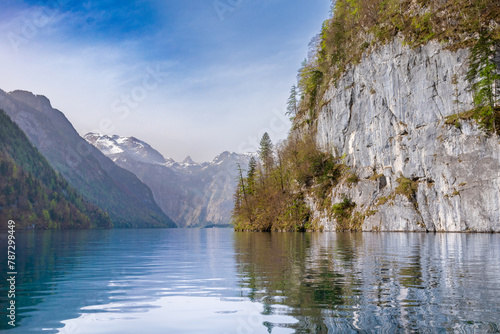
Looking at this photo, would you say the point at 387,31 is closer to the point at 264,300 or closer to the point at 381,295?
the point at 381,295

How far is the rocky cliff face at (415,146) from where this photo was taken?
47062 millimetres

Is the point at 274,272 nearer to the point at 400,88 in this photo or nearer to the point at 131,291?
the point at 131,291

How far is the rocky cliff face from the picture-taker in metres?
47.1

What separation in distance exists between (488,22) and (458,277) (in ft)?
164

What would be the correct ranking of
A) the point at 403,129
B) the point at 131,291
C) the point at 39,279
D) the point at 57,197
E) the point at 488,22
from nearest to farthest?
the point at 131,291, the point at 39,279, the point at 488,22, the point at 403,129, the point at 57,197

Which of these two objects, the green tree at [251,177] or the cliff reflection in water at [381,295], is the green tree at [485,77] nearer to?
the cliff reflection in water at [381,295]

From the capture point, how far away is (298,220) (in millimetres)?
77188

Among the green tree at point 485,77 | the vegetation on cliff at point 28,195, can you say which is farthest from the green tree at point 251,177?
the vegetation on cliff at point 28,195

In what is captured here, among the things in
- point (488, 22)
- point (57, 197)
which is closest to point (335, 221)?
point (488, 22)

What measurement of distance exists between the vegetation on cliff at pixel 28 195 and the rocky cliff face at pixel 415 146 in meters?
98.1

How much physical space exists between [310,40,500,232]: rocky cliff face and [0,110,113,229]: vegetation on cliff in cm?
9808

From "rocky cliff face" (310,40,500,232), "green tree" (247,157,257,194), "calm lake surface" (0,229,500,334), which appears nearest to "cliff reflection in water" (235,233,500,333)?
"calm lake surface" (0,229,500,334)

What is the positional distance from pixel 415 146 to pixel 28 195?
6062 inches

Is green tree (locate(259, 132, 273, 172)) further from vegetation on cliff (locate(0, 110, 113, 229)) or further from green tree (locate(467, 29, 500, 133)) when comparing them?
vegetation on cliff (locate(0, 110, 113, 229))
